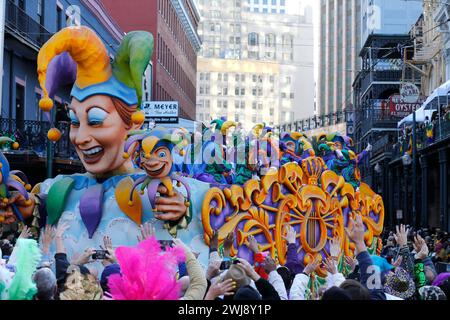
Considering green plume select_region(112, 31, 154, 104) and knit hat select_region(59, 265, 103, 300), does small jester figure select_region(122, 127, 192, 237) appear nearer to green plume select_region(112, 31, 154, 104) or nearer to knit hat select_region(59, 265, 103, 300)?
green plume select_region(112, 31, 154, 104)

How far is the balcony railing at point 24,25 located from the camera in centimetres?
2266

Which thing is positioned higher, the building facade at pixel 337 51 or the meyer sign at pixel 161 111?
the building facade at pixel 337 51

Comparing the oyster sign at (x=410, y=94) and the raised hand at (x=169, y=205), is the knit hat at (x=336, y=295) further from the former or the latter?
the oyster sign at (x=410, y=94)

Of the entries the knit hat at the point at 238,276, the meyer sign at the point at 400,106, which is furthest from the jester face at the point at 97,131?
the meyer sign at the point at 400,106

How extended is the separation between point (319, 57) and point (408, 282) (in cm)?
14241

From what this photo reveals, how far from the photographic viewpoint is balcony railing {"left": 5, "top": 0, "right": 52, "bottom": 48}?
22.7 metres

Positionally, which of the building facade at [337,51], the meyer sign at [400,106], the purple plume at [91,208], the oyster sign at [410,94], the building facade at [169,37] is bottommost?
the purple plume at [91,208]

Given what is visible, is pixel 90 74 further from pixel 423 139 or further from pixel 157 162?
pixel 423 139

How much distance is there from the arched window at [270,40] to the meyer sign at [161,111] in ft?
435

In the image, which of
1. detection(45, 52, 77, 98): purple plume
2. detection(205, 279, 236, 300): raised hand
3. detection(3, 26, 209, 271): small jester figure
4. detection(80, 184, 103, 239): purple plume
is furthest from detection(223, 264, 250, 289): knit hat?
detection(45, 52, 77, 98): purple plume

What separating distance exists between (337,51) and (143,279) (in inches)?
5056

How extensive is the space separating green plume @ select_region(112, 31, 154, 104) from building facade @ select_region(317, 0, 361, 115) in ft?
342
